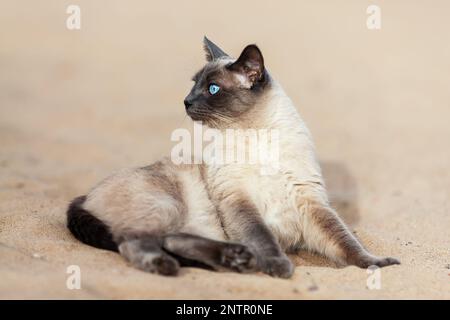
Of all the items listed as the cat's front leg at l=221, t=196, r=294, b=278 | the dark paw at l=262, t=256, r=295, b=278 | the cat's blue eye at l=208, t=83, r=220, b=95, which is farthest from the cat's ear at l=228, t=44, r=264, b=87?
the dark paw at l=262, t=256, r=295, b=278

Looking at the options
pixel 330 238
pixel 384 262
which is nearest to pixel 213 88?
pixel 330 238

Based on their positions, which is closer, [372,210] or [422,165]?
[372,210]

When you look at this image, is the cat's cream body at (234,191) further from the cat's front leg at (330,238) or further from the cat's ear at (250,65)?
the cat's ear at (250,65)

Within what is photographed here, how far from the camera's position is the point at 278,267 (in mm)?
3840

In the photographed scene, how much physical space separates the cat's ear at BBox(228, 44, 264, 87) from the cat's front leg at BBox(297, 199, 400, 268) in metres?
1.01

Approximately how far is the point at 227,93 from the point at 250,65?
27cm

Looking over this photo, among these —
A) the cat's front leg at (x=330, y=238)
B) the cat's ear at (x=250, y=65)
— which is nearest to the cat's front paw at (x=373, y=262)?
the cat's front leg at (x=330, y=238)

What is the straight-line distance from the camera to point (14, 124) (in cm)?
917

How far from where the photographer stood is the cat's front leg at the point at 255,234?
12.7 feet

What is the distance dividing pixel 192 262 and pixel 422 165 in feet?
16.6
